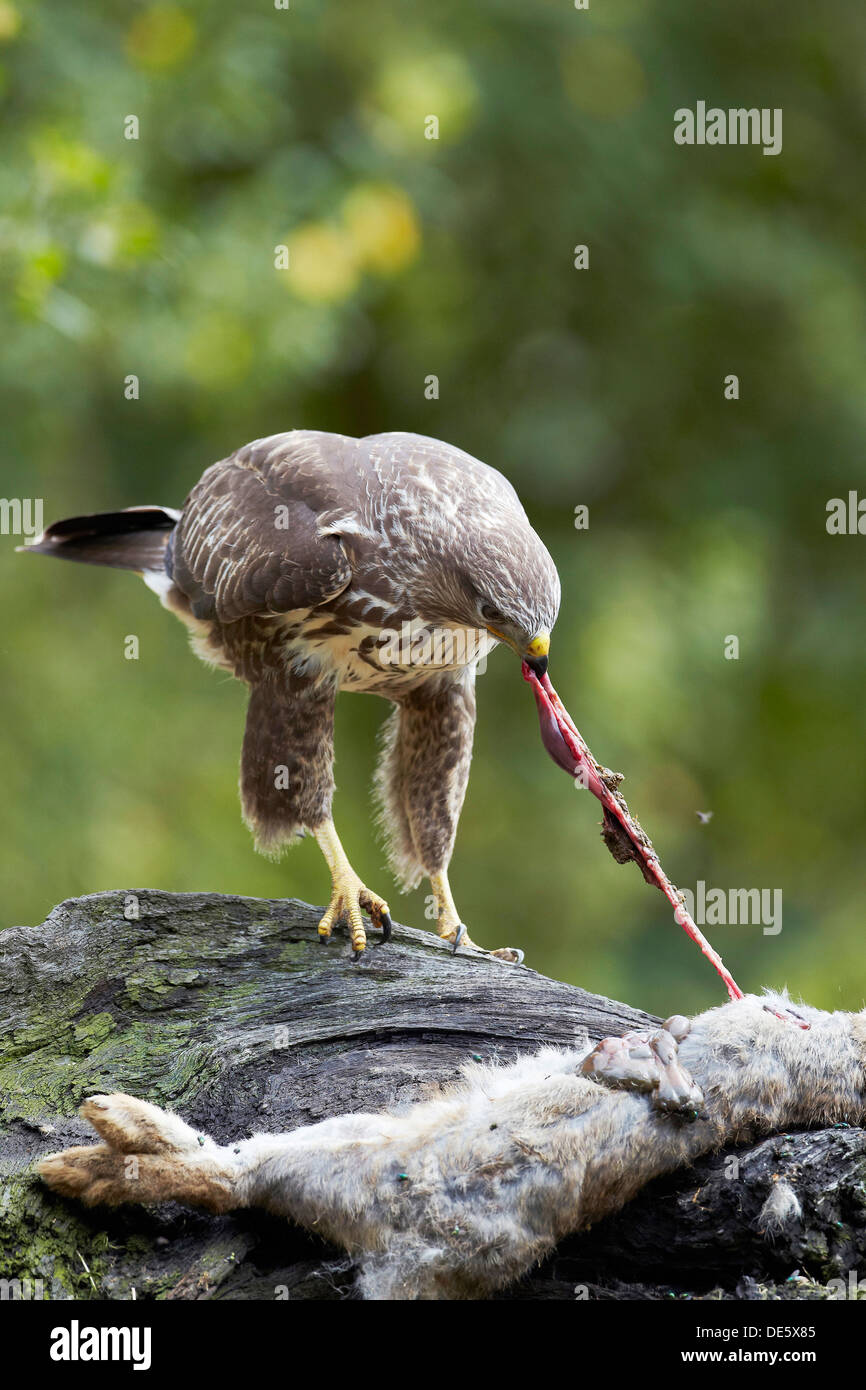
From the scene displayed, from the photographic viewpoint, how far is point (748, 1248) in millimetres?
2281

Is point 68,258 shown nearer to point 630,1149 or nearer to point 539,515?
point 539,515

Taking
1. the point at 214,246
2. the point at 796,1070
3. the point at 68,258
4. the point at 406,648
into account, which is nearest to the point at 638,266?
the point at 214,246

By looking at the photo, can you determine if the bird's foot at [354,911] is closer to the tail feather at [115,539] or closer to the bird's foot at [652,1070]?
the bird's foot at [652,1070]

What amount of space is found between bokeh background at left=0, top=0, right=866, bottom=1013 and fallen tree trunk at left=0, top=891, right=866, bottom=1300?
3.39 m

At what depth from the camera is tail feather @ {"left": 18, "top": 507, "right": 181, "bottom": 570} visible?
4598 mm

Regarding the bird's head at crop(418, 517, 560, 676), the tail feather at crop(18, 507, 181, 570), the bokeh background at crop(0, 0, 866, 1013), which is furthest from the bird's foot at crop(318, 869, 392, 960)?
the bokeh background at crop(0, 0, 866, 1013)

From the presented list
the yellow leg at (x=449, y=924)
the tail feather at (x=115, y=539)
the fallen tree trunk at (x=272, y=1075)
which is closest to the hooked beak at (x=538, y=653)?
the fallen tree trunk at (x=272, y=1075)

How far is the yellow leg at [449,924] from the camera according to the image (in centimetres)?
396

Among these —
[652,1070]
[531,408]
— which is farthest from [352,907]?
[531,408]

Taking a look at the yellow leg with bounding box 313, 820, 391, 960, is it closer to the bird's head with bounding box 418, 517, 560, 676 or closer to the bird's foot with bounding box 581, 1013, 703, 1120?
the bird's head with bounding box 418, 517, 560, 676

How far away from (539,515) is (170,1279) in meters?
5.50

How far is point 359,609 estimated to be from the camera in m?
3.64

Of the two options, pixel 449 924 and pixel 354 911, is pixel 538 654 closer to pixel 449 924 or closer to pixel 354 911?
pixel 354 911
